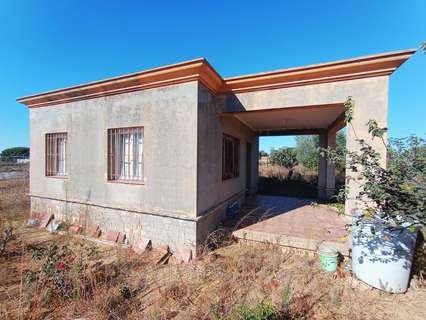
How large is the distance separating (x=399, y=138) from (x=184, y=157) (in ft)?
12.1

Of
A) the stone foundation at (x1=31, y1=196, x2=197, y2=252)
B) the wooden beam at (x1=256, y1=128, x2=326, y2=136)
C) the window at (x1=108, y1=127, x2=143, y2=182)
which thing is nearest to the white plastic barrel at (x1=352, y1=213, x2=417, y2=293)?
the stone foundation at (x1=31, y1=196, x2=197, y2=252)

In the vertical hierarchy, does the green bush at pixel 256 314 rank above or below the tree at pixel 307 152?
below

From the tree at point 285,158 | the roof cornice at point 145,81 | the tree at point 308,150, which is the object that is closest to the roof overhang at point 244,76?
the roof cornice at point 145,81

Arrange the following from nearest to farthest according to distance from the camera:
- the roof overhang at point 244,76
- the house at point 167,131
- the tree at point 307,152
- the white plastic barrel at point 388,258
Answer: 1. the white plastic barrel at point 388,258
2. the roof overhang at point 244,76
3. the house at point 167,131
4. the tree at point 307,152

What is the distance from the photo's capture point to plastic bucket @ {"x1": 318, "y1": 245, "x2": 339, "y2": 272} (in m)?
3.54

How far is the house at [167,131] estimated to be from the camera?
405 centimetres

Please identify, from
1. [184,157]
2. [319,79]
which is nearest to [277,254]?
[184,157]

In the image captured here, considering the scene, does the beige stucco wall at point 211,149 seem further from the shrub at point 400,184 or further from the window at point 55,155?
the window at point 55,155

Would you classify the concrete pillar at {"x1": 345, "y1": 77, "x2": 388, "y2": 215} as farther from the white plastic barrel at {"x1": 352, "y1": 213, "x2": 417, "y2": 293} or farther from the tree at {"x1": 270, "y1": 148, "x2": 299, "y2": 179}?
the tree at {"x1": 270, "y1": 148, "x2": 299, "y2": 179}

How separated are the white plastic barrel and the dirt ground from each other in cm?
17

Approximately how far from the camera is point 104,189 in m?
5.24

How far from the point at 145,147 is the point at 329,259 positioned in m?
4.43

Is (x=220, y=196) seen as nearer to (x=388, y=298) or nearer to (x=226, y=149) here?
(x=226, y=149)

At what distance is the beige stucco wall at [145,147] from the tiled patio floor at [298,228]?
71.2 inches
